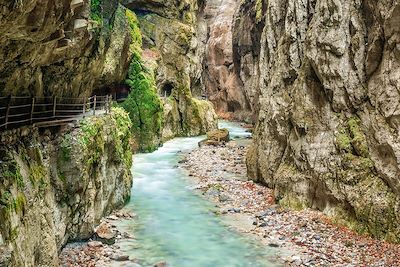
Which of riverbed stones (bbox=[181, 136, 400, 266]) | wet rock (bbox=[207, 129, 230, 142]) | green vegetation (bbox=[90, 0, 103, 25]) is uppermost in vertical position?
green vegetation (bbox=[90, 0, 103, 25])

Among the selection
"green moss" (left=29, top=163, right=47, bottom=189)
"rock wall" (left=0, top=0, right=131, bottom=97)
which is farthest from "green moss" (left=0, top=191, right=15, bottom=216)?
"rock wall" (left=0, top=0, right=131, bottom=97)

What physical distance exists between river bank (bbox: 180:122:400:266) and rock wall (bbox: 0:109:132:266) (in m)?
6.22

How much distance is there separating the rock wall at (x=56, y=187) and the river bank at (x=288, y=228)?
20.4 ft

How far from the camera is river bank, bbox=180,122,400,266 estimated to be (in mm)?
14469

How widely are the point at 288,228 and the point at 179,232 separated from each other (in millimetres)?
5012

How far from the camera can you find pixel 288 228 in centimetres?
1766

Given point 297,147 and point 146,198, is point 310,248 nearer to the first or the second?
point 297,147

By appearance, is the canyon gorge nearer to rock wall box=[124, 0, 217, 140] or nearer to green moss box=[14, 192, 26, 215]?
green moss box=[14, 192, 26, 215]

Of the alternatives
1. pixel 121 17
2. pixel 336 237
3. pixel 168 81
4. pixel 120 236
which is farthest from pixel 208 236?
pixel 168 81

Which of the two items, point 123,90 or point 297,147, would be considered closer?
A: point 297,147

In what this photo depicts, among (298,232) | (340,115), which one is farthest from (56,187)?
(340,115)

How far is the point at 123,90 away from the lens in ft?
119

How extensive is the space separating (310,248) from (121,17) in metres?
23.3

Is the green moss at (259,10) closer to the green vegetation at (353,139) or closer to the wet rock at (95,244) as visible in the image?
the green vegetation at (353,139)
